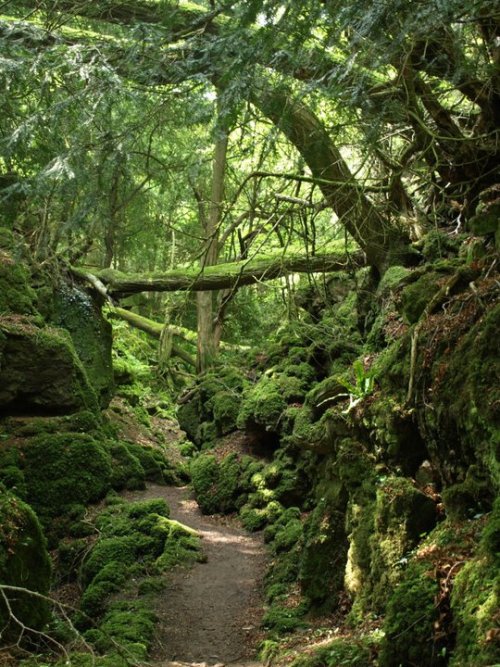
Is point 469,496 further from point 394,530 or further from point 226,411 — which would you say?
point 226,411

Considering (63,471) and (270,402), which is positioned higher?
(270,402)

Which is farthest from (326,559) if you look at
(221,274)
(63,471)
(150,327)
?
(150,327)

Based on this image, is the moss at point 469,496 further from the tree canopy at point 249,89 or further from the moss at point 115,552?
the moss at point 115,552

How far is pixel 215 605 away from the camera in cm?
819

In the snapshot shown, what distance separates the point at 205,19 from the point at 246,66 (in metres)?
1.06

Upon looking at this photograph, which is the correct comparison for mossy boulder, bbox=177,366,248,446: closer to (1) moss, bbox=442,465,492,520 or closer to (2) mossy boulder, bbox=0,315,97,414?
(2) mossy boulder, bbox=0,315,97,414

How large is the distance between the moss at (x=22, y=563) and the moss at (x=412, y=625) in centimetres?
281

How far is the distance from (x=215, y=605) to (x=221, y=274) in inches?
252

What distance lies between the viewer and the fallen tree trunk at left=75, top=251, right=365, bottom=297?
11297 mm

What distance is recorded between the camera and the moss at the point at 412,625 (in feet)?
12.9

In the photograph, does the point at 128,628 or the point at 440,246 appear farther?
the point at 440,246

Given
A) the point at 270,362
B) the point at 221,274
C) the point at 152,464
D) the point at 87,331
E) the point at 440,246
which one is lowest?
the point at 152,464

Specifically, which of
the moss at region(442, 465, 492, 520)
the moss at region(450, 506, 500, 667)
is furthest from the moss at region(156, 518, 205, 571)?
the moss at region(450, 506, 500, 667)

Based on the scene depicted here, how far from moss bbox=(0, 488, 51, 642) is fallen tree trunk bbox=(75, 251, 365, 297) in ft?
18.1
